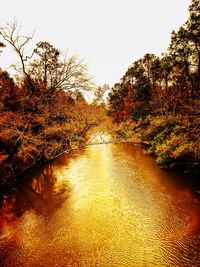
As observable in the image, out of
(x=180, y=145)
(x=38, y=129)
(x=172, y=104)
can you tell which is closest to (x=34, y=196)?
(x=38, y=129)

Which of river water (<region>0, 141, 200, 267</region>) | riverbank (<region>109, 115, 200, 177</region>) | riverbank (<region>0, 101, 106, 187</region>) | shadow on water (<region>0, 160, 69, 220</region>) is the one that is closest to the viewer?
river water (<region>0, 141, 200, 267</region>)

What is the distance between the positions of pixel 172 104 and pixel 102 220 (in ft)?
58.6

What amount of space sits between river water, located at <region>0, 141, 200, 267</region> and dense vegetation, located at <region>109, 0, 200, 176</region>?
7.16 ft

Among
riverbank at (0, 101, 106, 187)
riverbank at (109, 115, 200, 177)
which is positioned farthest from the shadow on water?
riverbank at (109, 115, 200, 177)

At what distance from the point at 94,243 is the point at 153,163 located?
1135cm

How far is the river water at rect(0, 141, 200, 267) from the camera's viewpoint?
7.72 meters

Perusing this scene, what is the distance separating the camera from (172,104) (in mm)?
24438

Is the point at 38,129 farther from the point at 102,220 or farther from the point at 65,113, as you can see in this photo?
the point at 102,220

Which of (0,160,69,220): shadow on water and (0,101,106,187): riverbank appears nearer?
(0,160,69,220): shadow on water

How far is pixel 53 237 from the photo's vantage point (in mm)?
8898

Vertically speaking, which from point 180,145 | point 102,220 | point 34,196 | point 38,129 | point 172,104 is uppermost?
point 172,104

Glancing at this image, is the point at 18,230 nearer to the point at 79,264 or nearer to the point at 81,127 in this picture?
the point at 79,264

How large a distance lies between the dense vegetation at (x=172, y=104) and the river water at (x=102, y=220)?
218 cm

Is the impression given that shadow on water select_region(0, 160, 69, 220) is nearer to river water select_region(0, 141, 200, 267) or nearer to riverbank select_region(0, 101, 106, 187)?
river water select_region(0, 141, 200, 267)
